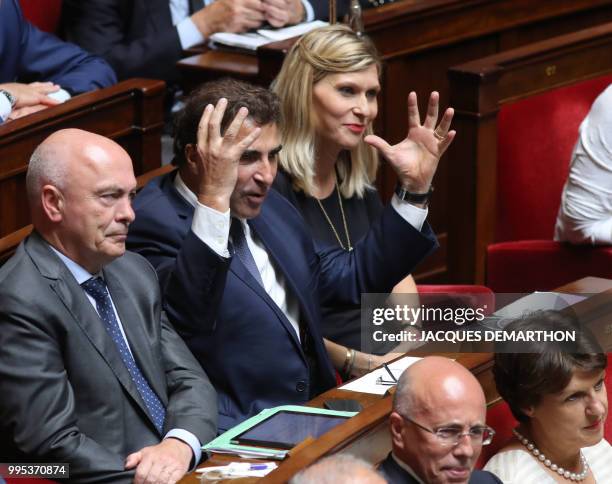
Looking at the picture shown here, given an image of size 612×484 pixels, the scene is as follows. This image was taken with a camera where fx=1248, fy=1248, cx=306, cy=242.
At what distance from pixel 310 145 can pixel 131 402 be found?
794 mm

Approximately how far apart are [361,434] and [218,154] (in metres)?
0.49

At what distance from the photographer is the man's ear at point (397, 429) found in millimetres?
1527

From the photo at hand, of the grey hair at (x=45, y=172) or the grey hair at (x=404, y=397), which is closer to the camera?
the grey hair at (x=404, y=397)

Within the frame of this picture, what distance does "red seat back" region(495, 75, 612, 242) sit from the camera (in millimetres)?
2922

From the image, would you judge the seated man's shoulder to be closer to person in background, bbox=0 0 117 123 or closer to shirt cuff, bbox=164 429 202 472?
shirt cuff, bbox=164 429 202 472

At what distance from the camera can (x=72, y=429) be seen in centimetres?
164

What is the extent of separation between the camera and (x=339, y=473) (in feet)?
4.08

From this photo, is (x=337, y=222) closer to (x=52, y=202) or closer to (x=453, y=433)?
→ (x=52, y=202)

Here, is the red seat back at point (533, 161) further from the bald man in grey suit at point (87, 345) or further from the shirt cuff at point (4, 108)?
the bald man in grey suit at point (87, 345)

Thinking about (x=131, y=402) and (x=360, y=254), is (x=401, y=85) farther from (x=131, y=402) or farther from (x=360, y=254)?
(x=131, y=402)

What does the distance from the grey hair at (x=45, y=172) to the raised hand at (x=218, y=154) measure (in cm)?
23

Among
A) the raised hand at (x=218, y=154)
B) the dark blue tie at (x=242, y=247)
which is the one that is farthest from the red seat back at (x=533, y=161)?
the raised hand at (x=218, y=154)

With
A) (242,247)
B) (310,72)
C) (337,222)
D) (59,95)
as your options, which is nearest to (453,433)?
(242,247)

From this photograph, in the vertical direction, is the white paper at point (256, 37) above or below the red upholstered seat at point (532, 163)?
above
